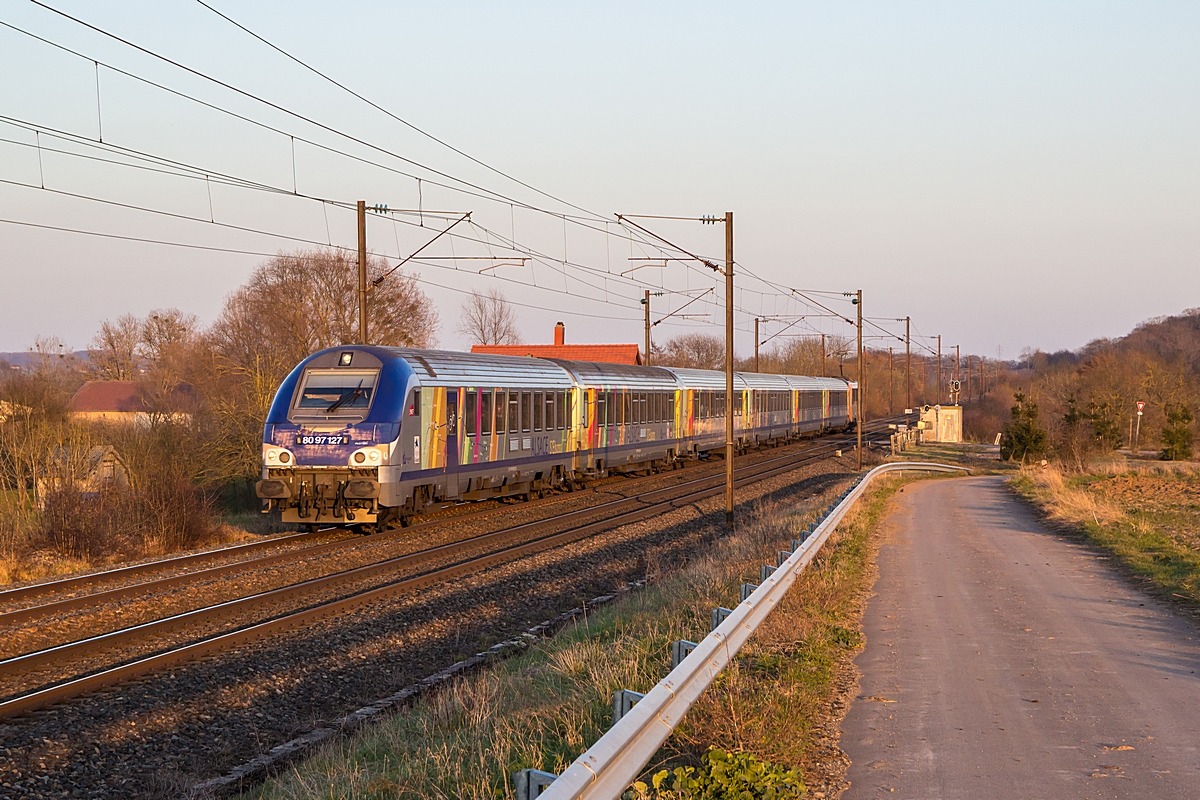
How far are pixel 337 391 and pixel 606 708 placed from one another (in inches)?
507

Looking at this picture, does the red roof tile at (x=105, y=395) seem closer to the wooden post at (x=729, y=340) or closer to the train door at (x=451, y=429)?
the train door at (x=451, y=429)

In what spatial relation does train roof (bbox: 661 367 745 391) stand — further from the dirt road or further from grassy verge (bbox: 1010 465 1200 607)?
the dirt road

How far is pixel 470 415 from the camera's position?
21016 mm

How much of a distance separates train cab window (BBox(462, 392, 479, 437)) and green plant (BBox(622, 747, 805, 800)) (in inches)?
634

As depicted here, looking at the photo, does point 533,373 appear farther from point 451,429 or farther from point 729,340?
point 729,340

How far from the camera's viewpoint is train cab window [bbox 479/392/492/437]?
21.5 metres

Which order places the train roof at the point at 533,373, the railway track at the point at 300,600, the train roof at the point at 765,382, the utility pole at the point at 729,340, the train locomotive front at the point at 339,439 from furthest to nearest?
the train roof at the point at 765,382 < the utility pole at the point at 729,340 < the train roof at the point at 533,373 < the train locomotive front at the point at 339,439 < the railway track at the point at 300,600

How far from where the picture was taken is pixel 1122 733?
6.10 meters

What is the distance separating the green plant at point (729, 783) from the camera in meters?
Answer: 4.68

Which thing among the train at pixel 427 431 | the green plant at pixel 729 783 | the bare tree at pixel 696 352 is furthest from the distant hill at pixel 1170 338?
the green plant at pixel 729 783

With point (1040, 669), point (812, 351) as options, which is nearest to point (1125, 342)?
point (812, 351)

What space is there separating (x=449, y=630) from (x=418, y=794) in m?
6.46

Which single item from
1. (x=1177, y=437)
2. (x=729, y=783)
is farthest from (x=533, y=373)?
(x=1177, y=437)

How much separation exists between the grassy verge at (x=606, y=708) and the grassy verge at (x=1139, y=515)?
391cm
